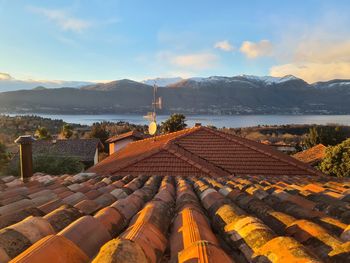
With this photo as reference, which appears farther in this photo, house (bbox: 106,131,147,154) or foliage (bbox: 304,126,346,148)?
foliage (bbox: 304,126,346,148)

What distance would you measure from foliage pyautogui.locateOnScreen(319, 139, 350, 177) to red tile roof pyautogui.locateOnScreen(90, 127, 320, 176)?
954 cm

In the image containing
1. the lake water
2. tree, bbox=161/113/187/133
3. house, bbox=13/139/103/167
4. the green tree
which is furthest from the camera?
the lake water

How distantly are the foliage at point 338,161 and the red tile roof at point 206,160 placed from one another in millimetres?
9545

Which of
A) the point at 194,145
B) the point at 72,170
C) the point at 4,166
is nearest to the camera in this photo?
the point at 194,145

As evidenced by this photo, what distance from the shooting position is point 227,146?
11.7 metres

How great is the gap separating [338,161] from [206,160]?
12648mm

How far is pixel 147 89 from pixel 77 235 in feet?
531

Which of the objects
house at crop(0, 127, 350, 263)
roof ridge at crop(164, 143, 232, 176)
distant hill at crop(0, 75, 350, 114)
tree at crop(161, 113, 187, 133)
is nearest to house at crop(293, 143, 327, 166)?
tree at crop(161, 113, 187, 133)

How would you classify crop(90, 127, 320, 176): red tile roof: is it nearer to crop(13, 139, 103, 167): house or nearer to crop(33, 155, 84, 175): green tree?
crop(33, 155, 84, 175): green tree

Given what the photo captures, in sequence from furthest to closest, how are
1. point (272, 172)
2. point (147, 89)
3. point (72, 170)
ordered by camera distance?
point (147, 89)
point (72, 170)
point (272, 172)

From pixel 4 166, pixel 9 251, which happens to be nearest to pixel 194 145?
pixel 9 251

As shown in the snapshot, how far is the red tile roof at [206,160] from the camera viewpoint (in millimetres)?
9195

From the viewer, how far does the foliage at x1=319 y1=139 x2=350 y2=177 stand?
62.4 ft

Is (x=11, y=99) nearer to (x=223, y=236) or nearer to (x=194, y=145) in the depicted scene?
(x=194, y=145)
